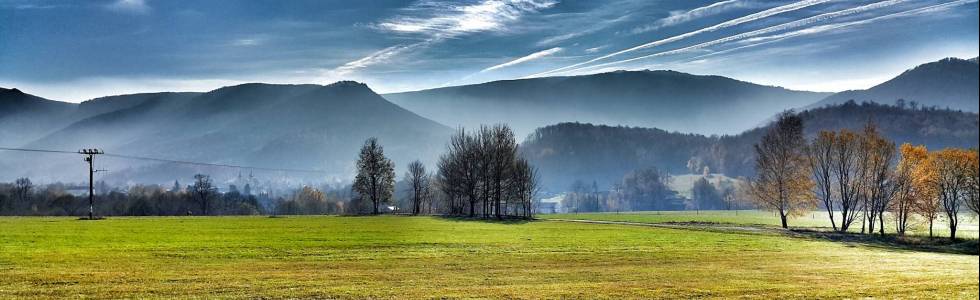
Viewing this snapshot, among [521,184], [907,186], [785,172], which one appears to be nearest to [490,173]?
[521,184]

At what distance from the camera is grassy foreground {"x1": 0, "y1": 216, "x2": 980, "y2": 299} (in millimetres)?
22625

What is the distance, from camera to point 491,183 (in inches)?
4520

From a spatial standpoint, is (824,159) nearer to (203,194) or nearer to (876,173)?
(876,173)

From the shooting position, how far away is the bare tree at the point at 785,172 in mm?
78812

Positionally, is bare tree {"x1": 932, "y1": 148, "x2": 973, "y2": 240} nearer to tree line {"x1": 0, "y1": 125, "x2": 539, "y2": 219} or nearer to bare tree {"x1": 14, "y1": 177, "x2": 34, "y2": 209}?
tree line {"x1": 0, "y1": 125, "x2": 539, "y2": 219}

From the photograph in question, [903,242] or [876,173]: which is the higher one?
[876,173]

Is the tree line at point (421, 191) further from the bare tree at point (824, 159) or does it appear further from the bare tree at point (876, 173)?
the bare tree at point (876, 173)

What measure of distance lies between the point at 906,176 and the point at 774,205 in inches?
617

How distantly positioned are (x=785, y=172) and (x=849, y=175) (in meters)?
8.05

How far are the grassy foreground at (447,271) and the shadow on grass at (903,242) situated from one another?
14948mm

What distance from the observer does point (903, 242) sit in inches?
2340

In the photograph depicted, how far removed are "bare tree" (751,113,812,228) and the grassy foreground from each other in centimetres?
3470

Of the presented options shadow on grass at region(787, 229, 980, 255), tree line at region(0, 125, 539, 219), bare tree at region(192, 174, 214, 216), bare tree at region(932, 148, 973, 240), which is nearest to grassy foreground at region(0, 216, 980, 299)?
shadow on grass at region(787, 229, 980, 255)

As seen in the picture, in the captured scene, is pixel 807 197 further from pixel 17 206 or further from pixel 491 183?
pixel 17 206
